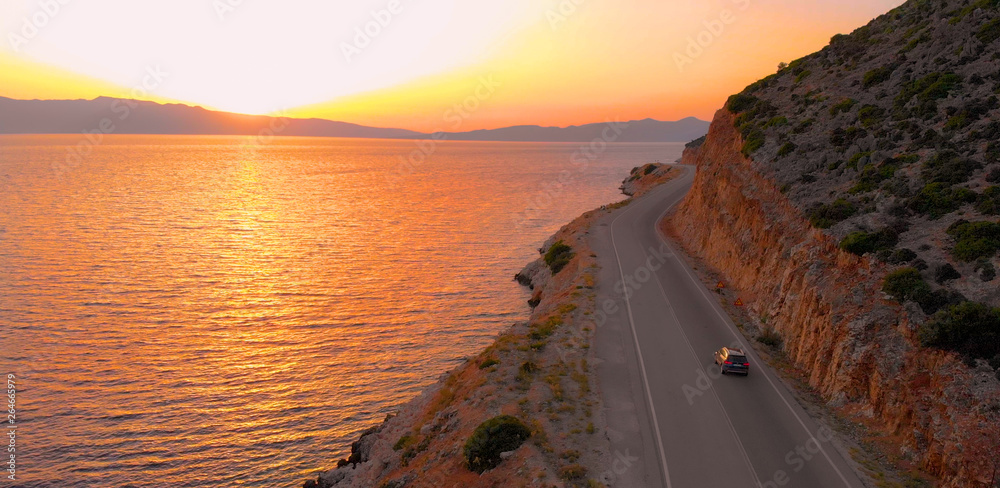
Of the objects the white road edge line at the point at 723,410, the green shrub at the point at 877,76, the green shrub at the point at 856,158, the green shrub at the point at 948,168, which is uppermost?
the green shrub at the point at 877,76

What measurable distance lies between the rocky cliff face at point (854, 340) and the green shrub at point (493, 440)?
14.4 m

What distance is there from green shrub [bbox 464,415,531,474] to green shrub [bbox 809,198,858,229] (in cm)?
2270

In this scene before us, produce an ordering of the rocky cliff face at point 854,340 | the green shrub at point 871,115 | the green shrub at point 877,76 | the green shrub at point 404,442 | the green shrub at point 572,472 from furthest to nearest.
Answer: the green shrub at point 877,76
the green shrub at point 871,115
the green shrub at point 404,442
the green shrub at point 572,472
the rocky cliff face at point 854,340

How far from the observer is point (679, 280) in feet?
144

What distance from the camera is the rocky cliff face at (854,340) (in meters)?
18.3

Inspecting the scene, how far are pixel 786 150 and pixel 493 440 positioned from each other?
A: 3635cm

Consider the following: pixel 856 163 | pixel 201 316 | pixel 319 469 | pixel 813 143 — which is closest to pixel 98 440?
pixel 319 469

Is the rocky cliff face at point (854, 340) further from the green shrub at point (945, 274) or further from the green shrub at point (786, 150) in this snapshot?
the green shrub at point (945, 274)

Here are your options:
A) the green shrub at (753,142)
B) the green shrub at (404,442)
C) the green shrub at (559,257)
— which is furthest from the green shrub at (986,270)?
the green shrub at (559,257)

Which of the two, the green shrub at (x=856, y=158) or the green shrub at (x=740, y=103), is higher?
the green shrub at (x=740, y=103)

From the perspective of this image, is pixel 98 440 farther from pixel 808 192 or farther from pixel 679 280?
pixel 808 192

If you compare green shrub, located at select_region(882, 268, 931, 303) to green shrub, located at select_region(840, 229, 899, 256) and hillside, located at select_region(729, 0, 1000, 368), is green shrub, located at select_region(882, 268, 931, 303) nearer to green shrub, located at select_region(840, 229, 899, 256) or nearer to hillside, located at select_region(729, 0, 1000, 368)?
hillside, located at select_region(729, 0, 1000, 368)

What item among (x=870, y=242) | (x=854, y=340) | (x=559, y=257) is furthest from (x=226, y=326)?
(x=870, y=242)

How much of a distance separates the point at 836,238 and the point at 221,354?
133ft
